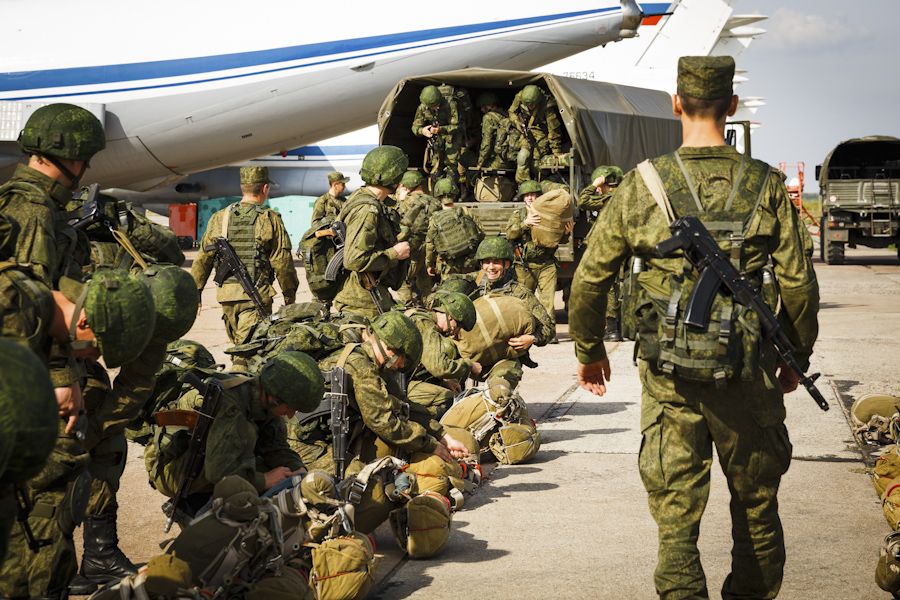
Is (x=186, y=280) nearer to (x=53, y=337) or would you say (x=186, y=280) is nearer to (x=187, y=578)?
(x=53, y=337)

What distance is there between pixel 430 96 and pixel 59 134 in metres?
8.00

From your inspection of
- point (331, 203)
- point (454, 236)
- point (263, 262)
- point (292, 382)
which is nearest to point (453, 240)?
point (454, 236)

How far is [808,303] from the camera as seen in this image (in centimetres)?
312

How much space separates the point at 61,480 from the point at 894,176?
23.9 m

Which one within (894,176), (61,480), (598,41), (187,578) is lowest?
(894,176)

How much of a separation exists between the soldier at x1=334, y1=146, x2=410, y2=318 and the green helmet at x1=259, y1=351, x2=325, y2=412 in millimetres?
2391

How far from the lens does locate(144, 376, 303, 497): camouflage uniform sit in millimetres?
3670

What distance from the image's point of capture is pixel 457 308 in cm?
559

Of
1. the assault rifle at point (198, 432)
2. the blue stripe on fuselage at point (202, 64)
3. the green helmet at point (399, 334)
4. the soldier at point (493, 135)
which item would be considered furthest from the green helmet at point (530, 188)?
the assault rifle at point (198, 432)

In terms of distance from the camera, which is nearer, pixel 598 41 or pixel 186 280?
pixel 186 280

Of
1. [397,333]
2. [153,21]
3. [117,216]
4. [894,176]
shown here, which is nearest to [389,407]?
[397,333]

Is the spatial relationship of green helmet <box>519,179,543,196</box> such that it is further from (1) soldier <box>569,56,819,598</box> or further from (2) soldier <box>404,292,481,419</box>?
(1) soldier <box>569,56,819,598</box>

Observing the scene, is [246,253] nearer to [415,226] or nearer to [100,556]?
[415,226]

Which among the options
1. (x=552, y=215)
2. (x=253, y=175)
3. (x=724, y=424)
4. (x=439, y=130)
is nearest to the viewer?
(x=724, y=424)
